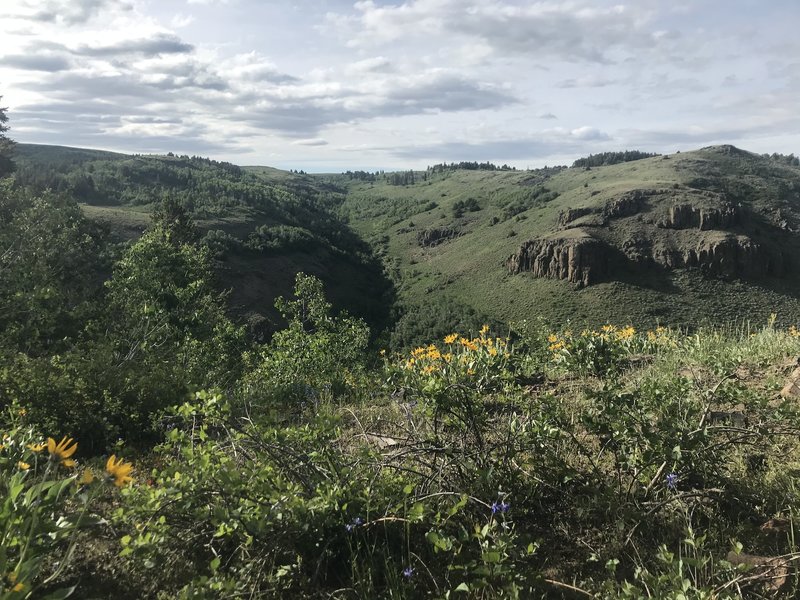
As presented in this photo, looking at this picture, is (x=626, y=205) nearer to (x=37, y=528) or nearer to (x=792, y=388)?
(x=792, y=388)

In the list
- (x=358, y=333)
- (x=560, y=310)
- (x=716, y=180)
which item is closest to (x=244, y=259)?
(x=560, y=310)

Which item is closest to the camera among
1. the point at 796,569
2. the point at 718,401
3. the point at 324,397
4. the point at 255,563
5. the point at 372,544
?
the point at 796,569

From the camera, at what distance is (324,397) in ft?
17.2

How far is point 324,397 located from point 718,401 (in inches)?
142

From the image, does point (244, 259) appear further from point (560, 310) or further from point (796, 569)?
point (796, 569)

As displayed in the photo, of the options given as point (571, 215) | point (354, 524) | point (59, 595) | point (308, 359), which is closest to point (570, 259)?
point (571, 215)

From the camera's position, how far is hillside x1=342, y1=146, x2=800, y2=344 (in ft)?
205

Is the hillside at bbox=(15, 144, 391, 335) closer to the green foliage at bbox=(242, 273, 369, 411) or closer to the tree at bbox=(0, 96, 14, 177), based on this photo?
the tree at bbox=(0, 96, 14, 177)

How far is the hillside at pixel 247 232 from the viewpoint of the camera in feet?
218

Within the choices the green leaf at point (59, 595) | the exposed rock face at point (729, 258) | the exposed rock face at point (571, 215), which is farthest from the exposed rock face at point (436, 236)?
the green leaf at point (59, 595)

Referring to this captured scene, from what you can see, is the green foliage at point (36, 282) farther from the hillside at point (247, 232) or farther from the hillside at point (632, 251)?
the hillside at point (632, 251)

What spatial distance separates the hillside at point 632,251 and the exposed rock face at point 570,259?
170 mm

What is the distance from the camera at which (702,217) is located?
75938 mm

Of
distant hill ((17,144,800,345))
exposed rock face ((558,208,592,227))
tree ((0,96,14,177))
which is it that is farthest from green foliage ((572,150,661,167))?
tree ((0,96,14,177))
